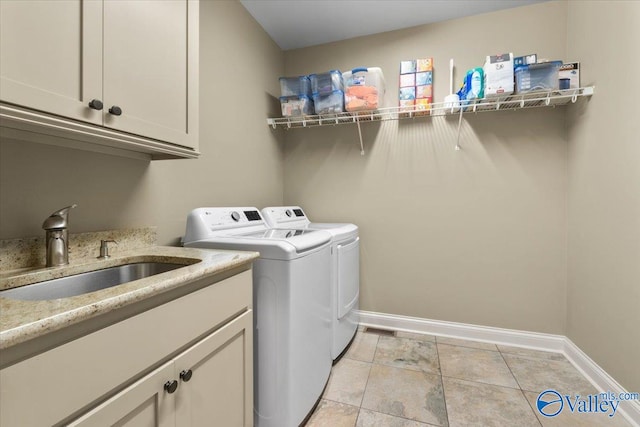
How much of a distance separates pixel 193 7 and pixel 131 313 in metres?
1.26

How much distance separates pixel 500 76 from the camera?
1.88 meters

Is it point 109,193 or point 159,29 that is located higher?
point 159,29

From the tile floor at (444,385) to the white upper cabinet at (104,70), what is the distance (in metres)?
1.56

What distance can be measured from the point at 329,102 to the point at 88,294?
201 cm

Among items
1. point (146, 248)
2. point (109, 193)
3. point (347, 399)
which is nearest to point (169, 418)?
point (146, 248)

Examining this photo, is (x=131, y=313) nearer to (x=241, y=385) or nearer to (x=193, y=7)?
(x=241, y=385)

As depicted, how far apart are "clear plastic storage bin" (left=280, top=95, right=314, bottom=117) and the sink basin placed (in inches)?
64.1

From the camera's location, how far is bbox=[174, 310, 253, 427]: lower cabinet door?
2.82 feet

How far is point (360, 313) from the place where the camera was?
101 inches

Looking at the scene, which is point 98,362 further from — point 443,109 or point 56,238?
point 443,109

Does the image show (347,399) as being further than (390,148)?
No

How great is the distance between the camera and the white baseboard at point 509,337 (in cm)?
164

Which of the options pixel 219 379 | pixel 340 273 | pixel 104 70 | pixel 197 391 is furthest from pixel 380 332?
pixel 104 70

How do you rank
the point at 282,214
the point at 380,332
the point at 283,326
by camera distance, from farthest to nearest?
1. the point at 380,332
2. the point at 282,214
3. the point at 283,326
